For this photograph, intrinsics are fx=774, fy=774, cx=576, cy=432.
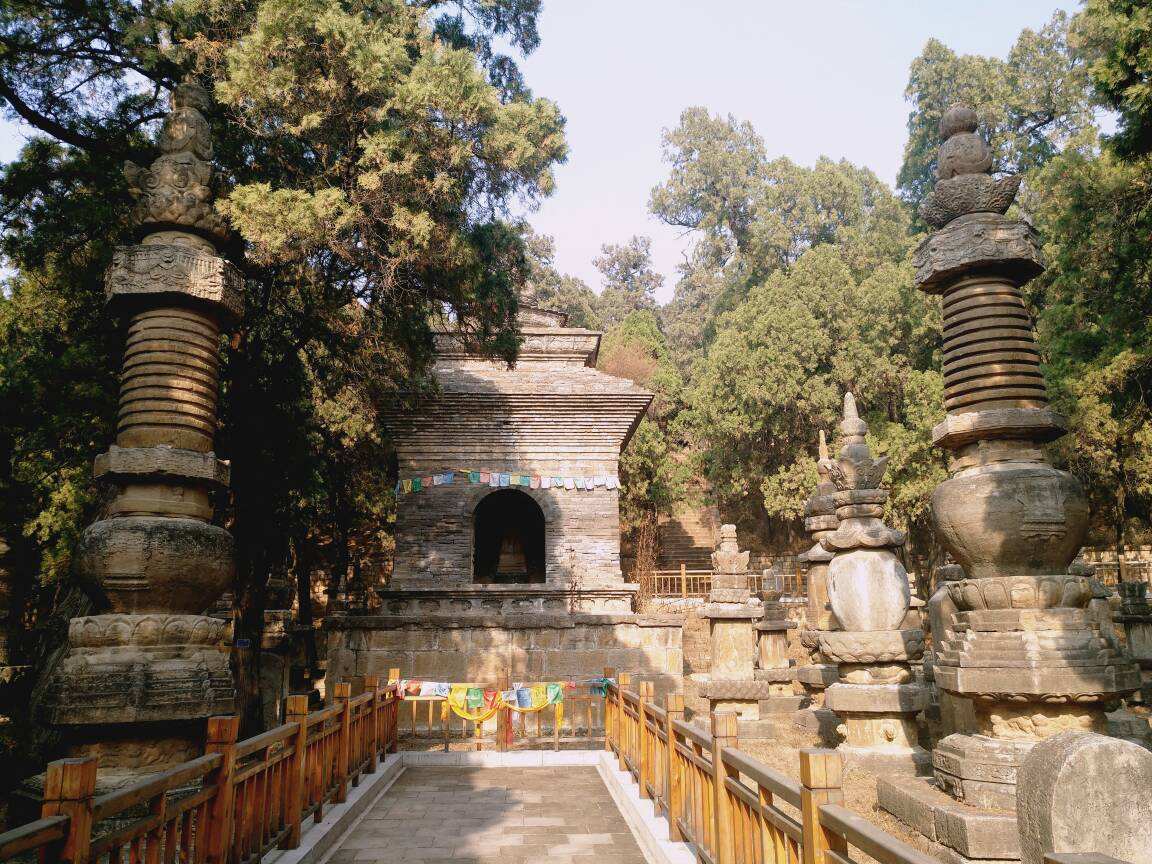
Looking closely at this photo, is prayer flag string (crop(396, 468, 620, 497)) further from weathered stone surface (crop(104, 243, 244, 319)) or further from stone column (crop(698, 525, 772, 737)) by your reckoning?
weathered stone surface (crop(104, 243, 244, 319))

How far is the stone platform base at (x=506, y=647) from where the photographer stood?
13.2 metres

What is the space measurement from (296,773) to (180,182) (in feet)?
17.5

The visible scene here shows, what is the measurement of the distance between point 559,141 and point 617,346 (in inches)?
947

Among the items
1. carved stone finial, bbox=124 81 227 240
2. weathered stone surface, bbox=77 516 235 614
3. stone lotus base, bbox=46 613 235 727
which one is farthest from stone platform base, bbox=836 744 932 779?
carved stone finial, bbox=124 81 227 240

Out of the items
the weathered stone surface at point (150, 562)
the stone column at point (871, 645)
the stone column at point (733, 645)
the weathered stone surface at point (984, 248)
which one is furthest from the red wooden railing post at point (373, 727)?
the weathered stone surface at point (984, 248)

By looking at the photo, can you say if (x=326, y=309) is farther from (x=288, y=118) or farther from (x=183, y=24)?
(x=183, y=24)

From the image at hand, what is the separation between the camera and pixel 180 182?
7215 millimetres

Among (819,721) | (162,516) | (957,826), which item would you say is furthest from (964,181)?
(162,516)

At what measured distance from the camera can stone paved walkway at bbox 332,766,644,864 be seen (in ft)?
19.2

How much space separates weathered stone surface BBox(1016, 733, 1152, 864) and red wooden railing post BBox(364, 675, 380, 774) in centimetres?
717

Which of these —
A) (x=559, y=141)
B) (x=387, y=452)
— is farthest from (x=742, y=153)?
(x=559, y=141)

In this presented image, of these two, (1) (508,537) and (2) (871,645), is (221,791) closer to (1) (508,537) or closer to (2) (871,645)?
(2) (871,645)

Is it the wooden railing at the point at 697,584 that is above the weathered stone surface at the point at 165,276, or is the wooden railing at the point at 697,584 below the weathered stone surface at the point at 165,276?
below

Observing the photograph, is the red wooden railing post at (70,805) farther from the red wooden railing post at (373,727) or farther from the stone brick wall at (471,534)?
the stone brick wall at (471,534)
